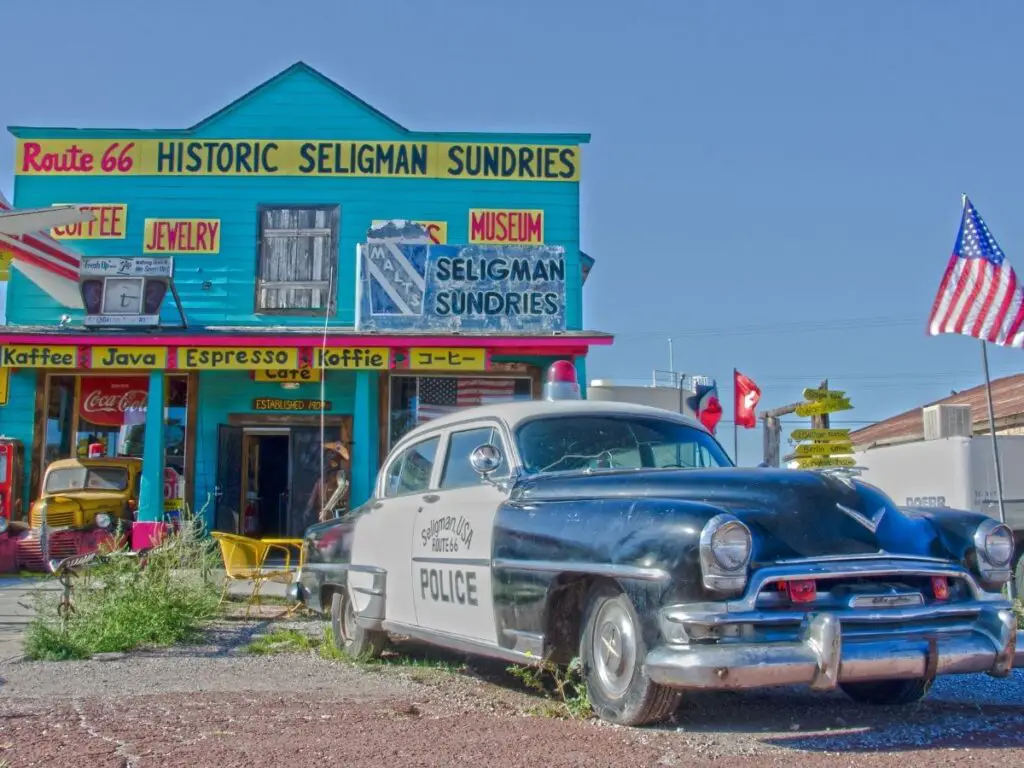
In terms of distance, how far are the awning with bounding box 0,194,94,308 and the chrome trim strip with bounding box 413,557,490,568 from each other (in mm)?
9218

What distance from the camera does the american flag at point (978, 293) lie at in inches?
432

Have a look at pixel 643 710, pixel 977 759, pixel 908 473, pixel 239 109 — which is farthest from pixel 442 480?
pixel 239 109

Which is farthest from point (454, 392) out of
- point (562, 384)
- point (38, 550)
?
point (562, 384)

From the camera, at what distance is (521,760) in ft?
14.7

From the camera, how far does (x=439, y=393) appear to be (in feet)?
53.7

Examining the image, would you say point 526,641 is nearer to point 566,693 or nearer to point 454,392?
point 566,693

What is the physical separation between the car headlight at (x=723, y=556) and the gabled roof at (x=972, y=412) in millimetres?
11741

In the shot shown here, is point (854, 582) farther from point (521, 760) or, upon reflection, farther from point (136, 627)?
point (136, 627)

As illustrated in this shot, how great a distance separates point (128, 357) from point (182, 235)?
2760 millimetres

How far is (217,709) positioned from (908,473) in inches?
405

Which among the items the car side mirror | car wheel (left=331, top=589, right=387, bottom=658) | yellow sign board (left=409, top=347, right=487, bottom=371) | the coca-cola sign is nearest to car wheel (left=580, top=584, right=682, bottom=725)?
the car side mirror

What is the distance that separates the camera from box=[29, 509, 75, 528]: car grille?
13930 mm

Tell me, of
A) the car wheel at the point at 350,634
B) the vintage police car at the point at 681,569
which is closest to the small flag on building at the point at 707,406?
the car wheel at the point at 350,634

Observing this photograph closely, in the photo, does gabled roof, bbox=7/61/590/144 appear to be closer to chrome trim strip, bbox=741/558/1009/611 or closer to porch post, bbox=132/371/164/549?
porch post, bbox=132/371/164/549
